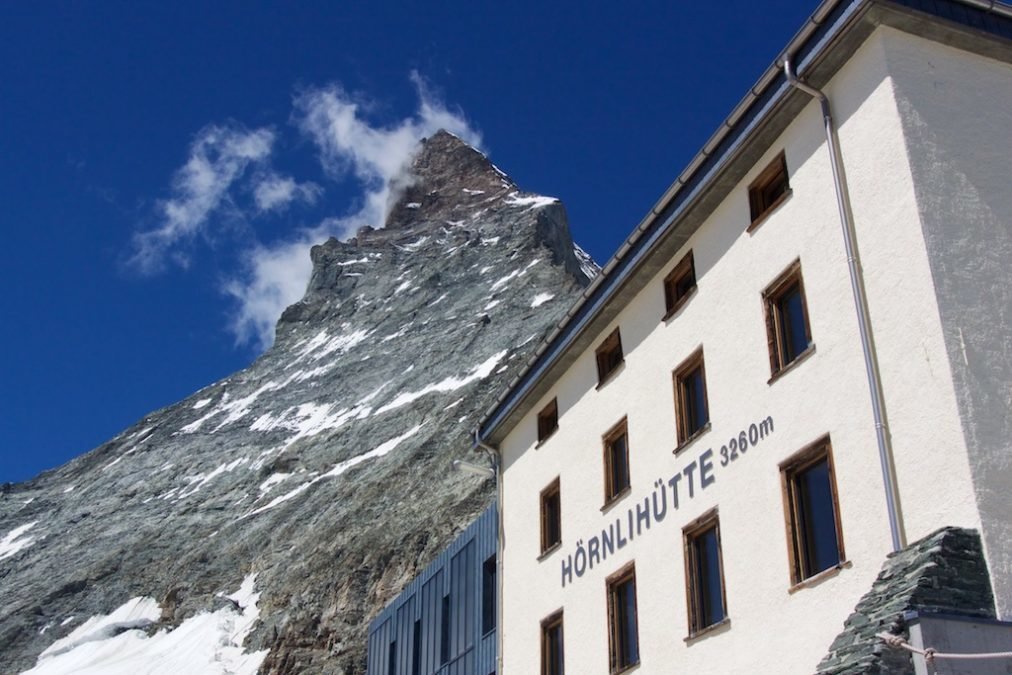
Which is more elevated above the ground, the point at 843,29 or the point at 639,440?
the point at 843,29

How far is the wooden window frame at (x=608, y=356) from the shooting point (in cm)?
2047

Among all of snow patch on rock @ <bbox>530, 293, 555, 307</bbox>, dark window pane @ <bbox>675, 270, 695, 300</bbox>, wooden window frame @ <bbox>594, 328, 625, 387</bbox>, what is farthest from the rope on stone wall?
snow patch on rock @ <bbox>530, 293, 555, 307</bbox>

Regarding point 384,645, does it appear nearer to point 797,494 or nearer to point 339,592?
point 797,494

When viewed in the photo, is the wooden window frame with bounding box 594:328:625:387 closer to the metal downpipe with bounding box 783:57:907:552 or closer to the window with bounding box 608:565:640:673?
the window with bounding box 608:565:640:673

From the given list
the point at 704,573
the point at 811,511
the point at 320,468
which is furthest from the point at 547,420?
the point at 320,468

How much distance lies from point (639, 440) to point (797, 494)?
4.51m

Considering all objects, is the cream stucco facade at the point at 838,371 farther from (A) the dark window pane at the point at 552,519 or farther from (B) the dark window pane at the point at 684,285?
(A) the dark window pane at the point at 552,519

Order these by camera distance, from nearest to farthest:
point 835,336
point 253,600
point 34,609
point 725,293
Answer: point 835,336
point 725,293
point 253,600
point 34,609

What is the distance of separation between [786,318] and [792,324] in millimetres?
201

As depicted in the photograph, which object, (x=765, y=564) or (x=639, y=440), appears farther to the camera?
(x=639, y=440)

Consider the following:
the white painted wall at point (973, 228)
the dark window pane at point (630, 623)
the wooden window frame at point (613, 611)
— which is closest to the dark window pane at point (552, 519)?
the wooden window frame at point (613, 611)

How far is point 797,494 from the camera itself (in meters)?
14.4

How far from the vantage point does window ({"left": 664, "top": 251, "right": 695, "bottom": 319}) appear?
18.4 meters

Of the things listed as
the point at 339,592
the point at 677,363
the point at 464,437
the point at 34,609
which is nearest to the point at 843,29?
the point at 677,363
